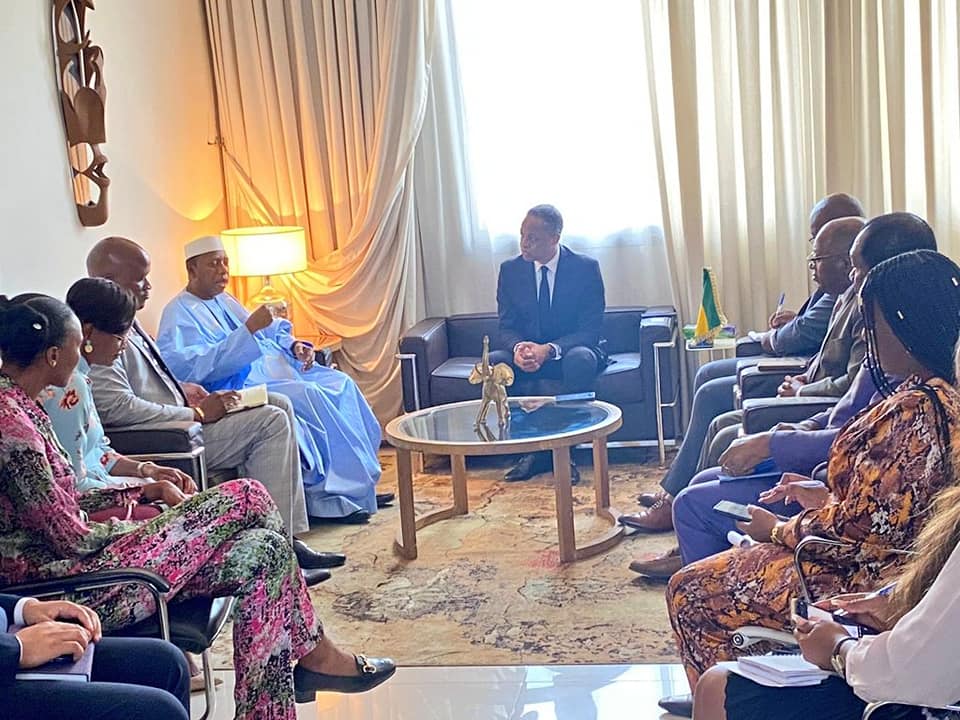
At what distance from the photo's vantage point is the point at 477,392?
5.90 m

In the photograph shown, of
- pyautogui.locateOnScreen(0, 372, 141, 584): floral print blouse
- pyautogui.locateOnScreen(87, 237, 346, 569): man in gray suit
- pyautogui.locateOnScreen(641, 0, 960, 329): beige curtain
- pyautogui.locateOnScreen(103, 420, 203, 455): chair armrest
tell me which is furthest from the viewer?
pyautogui.locateOnScreen(641, 0, 960, 329): beige curtain

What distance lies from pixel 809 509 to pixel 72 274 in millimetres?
3445

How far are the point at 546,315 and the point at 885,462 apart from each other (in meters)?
3.67

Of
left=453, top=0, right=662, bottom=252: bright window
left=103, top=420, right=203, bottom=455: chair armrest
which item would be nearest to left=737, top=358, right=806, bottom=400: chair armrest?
left=453, top=0, right=662, bottom=252: bright window

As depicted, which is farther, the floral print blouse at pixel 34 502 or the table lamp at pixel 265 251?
the table lamp at pixel 265 251

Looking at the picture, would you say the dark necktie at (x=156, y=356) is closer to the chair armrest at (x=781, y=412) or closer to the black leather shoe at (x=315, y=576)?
the black leather shoe at (x=315, y=576)

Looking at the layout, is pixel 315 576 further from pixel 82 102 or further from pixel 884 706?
pixel 884 706

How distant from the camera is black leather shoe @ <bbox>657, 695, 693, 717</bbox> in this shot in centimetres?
327

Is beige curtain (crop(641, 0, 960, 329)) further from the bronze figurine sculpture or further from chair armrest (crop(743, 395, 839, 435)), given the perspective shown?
chair armrest (crop(743, 395, 839, 435))

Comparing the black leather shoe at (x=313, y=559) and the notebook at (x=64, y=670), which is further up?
the notebook at (x=64, y=670)

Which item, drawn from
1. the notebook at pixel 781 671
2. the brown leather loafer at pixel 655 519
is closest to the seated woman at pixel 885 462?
the notebook at pixel 781 671

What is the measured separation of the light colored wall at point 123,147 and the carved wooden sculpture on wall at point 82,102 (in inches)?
1.9

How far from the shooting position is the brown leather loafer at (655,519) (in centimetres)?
479

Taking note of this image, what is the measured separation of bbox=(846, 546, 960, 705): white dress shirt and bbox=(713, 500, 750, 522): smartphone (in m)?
1.26
